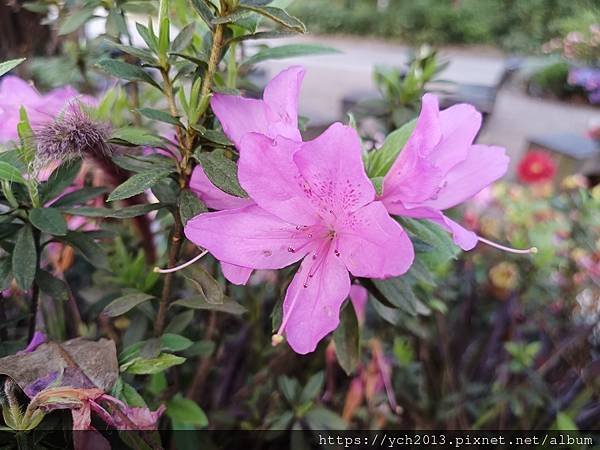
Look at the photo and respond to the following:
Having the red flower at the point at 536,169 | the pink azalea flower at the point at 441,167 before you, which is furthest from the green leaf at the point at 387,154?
the red flower at the point at 536,169

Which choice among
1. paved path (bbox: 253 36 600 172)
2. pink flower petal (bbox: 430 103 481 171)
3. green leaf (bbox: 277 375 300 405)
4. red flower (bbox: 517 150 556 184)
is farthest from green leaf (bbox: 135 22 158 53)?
paved path (bbox: 253 36 600 172)

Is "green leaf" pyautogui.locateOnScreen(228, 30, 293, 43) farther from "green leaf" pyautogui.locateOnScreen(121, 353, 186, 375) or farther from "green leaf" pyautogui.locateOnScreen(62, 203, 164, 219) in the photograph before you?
"green leaf" pyautogui.locateOnScreen(121, 353, 186, 375)

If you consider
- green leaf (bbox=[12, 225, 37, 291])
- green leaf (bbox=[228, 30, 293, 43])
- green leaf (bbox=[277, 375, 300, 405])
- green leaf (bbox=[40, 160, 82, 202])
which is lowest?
green leaf (bbox=[277, 375, 300, 405])

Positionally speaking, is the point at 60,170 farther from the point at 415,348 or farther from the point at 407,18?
the point at 407,18

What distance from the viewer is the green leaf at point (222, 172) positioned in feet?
1.29

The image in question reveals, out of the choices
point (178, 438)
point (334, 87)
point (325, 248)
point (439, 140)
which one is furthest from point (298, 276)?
point (334, 87)

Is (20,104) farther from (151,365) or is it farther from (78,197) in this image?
(151,365)

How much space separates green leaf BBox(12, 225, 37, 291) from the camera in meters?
0.43

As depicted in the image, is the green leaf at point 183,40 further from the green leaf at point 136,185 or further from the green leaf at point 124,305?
the green leaf at point 124,305

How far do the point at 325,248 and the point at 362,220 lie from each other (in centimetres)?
5

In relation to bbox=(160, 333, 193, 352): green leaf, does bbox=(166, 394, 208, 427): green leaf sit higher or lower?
lower

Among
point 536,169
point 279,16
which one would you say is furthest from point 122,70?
point 536,169

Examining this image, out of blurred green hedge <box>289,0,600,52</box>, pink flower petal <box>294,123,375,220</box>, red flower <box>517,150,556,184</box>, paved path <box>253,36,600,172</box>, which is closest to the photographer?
pink flower petal <box>294,123,375,220</box>

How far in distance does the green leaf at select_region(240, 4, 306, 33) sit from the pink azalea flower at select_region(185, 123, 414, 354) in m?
0.08
